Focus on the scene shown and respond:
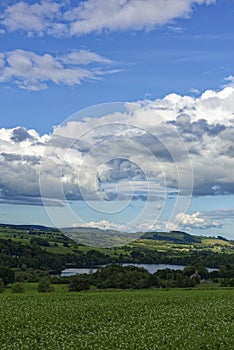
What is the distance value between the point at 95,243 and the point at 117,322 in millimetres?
9485

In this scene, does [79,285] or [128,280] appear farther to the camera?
[128,280]

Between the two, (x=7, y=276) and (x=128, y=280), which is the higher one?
(x=128, y=280)

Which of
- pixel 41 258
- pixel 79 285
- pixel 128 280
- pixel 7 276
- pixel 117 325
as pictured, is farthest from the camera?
pixel 41 258

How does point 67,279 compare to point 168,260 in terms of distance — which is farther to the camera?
point 168,260

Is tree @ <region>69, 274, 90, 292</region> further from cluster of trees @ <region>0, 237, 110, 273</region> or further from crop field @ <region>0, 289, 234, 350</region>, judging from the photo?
cluster of trees @ <region>0, 237, 110, 273</region>

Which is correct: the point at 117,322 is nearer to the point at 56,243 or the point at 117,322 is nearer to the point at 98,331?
the point at 98,331

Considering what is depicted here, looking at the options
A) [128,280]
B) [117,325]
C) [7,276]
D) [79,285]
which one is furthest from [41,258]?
[117,325]

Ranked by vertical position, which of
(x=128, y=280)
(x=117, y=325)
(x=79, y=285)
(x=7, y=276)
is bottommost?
(x=7, y=276)

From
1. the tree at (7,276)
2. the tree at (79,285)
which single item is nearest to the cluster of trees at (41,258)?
the tree at (7,276)

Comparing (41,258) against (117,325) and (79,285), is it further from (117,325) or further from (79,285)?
(117,325)

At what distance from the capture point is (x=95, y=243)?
40.4 m

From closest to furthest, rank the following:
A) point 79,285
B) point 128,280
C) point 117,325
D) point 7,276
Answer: point 117,325, point 79,285, point 128,280, point 7,276

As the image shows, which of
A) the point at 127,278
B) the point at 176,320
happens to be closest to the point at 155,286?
the point at 127,278

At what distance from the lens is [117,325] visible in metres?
31.0
